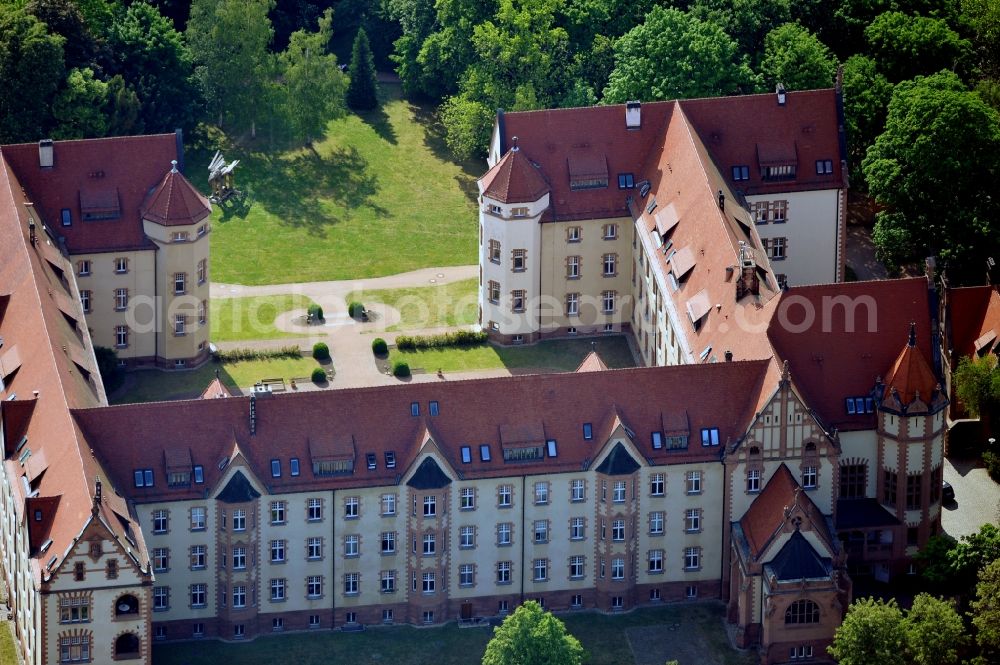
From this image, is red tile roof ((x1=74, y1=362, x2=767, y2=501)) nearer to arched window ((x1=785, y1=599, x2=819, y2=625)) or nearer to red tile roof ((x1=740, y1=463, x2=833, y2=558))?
red tile roof ((x1=740, y1=463, x2=833, y2=558))

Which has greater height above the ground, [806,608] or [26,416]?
[26,416]

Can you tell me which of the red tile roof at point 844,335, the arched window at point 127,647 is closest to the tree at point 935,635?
the red tile roof at point 844,335

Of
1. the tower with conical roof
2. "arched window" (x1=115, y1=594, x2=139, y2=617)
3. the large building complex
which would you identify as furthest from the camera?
the tower with conical roof

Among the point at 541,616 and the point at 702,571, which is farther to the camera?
the point at 702,571

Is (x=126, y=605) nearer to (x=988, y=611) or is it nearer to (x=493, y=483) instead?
(x=493, y=483)

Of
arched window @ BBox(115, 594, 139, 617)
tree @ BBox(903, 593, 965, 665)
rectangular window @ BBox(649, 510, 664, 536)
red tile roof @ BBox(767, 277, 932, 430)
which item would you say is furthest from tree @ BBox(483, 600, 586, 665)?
red tile roof @ BBox(767, 277, 932, 430)

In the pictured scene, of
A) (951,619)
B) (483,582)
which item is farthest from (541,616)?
(951,619)

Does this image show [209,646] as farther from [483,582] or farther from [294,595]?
[483,582]
